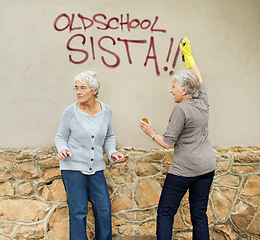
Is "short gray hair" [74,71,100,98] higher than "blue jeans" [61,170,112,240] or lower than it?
higher

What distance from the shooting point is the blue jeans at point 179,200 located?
2512mm

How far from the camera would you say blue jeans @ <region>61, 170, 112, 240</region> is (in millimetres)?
2582

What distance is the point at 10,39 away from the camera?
305 centimetres

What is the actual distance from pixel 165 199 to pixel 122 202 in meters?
0.74

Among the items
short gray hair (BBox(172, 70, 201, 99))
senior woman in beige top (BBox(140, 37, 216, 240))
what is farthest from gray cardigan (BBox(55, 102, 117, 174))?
short gray hair (BBox(172, 70, 201, 99))

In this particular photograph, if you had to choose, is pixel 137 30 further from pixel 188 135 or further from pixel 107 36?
pixel 188 135

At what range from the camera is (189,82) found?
2438 mm

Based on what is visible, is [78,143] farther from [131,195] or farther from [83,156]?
[131,195]

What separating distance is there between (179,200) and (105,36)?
184 cm

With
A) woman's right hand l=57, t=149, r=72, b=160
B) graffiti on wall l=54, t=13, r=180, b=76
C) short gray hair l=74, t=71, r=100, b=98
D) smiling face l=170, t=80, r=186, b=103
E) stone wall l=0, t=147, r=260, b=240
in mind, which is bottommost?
stone wall l=0, t=147, r=260, b=240

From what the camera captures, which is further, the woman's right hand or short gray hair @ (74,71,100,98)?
short gray hair @ (74,71,100,98)

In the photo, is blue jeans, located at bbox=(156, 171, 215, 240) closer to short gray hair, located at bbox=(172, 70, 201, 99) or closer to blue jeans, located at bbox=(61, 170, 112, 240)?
blue jeans, located at bbox=(61, 170, 112, 240)

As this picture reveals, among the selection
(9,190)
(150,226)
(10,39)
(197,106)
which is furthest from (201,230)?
(10,39)

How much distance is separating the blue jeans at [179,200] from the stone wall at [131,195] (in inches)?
23.0
